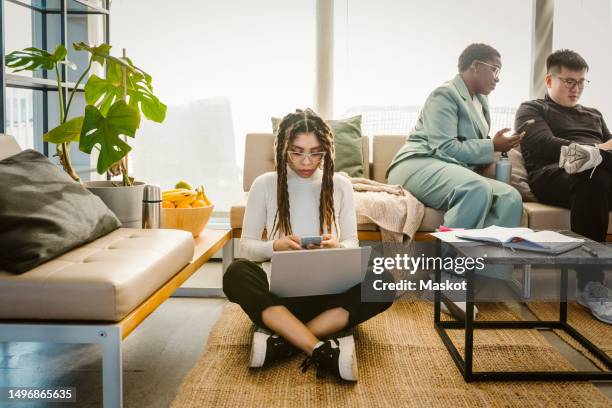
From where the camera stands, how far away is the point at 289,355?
2.02 meters

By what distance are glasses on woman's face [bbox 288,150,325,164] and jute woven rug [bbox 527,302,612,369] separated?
1182 mm

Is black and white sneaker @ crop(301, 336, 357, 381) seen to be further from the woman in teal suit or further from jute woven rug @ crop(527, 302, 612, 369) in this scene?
the woman in teal suit

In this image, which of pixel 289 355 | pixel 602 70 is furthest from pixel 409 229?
pixel 602 70

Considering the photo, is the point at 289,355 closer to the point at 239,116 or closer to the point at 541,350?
the point at 541,350

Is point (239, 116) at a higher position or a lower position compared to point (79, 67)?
lower

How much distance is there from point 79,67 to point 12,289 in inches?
99.4

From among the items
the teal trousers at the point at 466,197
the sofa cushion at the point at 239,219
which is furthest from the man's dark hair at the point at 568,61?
the sofa cushion at the point at 239,219

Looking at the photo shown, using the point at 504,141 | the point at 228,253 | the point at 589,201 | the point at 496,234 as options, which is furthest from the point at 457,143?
the point at 228,253

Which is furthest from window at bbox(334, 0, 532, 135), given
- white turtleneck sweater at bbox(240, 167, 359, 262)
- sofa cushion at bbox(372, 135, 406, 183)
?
white turtleneck sweater at bbox(240, 167, 359, 262)

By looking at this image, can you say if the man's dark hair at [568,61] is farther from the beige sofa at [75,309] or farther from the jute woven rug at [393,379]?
the beige sofa at [75,309]

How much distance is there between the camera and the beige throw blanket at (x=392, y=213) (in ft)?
9.18

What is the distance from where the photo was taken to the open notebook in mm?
1900

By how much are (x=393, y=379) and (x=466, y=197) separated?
116 centimetres

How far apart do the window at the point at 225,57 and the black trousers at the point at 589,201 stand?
6.06ft
